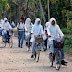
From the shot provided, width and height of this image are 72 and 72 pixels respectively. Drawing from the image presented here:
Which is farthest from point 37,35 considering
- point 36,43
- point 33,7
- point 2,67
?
point 33,7

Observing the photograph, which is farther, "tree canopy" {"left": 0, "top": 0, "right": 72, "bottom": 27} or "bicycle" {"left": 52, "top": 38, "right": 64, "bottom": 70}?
"tree canopy" {"left": 0, "top": 0, "right": 72, "bottom": 27}

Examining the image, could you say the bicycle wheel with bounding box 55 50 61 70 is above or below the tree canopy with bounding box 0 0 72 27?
below

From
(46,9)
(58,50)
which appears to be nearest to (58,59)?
(58,50)

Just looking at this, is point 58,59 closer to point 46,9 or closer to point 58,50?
point 58,50

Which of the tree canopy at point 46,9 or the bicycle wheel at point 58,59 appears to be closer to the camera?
the bicycle wheel at point 58,59

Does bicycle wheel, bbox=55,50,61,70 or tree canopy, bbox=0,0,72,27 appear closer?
bicycle wheel, bbox=55,50,61,70

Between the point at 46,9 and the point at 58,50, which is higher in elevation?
the point at 46,9

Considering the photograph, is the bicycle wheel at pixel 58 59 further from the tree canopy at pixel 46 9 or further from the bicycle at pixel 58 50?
the tree canopy at pixel 46 9

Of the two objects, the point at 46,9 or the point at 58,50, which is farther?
the point at 46,9

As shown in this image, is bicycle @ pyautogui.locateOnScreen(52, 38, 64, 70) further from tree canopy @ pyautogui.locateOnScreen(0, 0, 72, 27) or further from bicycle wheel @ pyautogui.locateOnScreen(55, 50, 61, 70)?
tree canopy @ pyautogui.locateOnScreen(0, 0, 72, 27)

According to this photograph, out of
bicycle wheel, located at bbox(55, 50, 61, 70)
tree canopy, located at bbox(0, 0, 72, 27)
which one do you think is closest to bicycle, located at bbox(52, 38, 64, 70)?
bicycle wheel, located at bbox(55, 50, 61, 70)

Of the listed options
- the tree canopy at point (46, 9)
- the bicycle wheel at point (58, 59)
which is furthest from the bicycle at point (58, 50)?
the tree canopy at point (46, 9)

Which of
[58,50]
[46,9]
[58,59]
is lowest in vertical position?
[58,59]

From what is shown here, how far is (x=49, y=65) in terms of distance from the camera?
14078 mm
